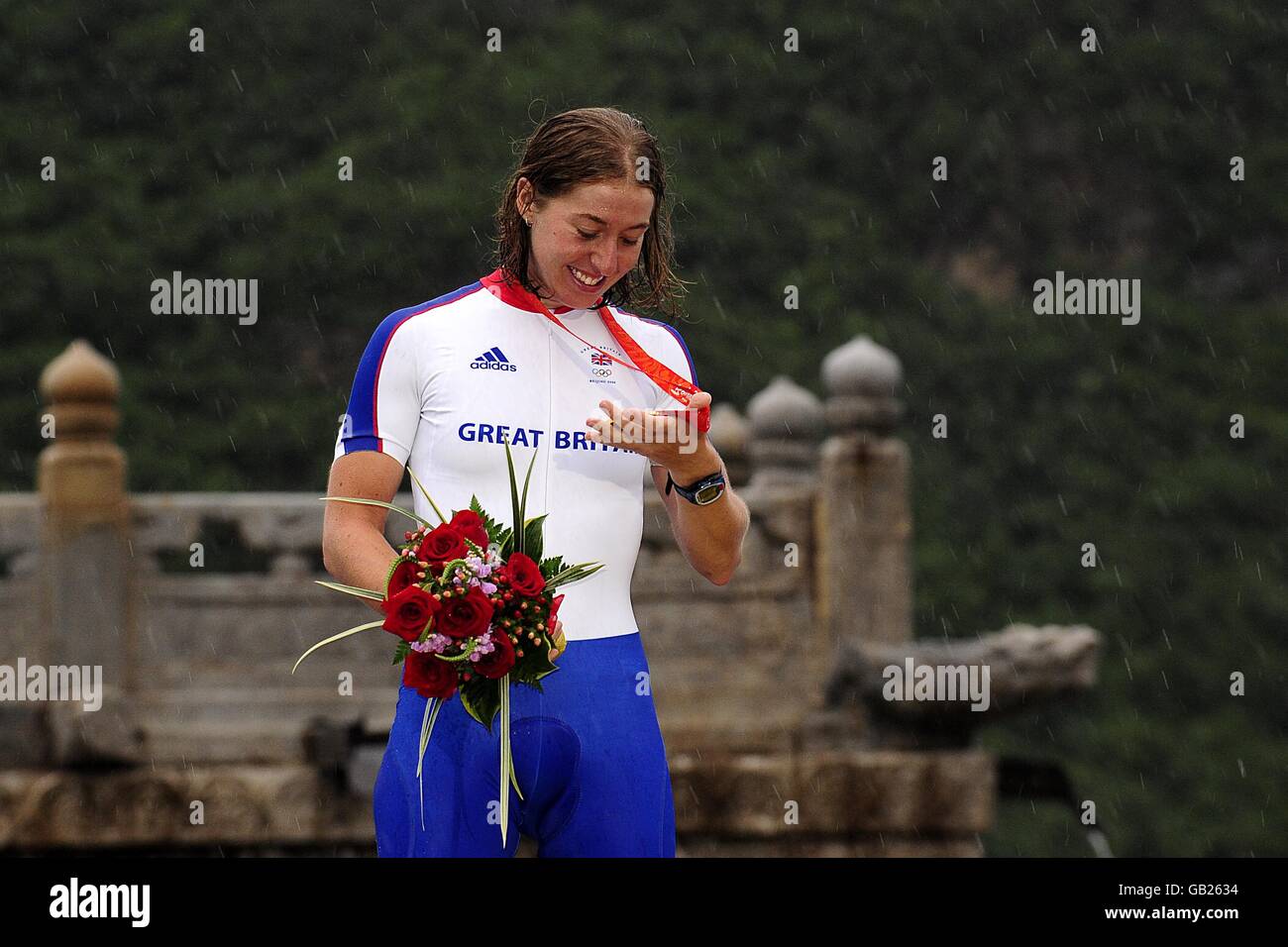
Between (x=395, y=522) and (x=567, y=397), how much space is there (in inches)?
215

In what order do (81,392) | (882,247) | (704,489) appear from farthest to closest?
(882,247), (81,392), (704,489)

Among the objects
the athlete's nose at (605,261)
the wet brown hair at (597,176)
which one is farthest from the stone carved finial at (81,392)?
the athlete's nose at (605,261)

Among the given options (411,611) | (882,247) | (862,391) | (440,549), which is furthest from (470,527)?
(882,247)

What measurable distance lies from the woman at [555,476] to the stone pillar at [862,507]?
236 inches

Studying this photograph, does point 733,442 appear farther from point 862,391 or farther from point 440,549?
point 440,549

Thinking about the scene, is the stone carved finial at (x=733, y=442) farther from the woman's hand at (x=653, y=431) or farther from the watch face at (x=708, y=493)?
the woman's hand at (x=653, y=431)

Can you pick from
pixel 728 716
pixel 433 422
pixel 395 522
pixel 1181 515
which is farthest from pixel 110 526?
pixel 1181 515

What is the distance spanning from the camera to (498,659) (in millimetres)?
3000

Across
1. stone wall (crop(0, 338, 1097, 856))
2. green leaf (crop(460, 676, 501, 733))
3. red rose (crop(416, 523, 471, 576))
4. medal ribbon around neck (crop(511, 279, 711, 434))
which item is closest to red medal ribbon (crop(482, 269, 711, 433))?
medal ribbon around neck (crop(511, 279, 711, 434))

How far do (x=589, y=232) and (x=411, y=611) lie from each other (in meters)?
0.68

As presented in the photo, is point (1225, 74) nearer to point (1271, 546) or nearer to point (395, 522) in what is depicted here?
point (1271, 546)

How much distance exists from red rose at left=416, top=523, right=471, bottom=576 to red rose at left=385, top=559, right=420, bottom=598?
22mm

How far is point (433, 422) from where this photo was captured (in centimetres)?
319

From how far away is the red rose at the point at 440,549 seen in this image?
9.86 feet
